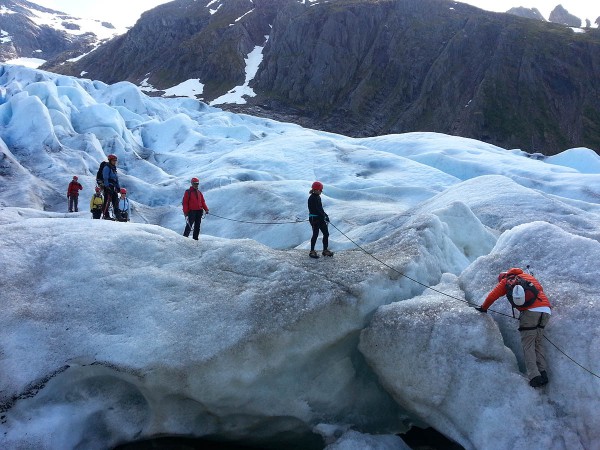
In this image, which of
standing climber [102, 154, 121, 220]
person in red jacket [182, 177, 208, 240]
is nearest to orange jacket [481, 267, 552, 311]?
person in red jacket [182, 177, 208, 240]

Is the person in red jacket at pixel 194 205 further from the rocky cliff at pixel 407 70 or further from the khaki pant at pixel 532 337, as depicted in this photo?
the rocky cliff at pixel 407 70

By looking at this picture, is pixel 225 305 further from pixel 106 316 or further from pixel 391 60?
pixel 391 60

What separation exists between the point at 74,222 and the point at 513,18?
93.1 m

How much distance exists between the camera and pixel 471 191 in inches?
656

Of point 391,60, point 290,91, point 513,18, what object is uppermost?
point 513,18

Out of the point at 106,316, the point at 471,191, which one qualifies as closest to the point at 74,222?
the point at 106,316

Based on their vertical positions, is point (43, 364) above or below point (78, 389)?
above

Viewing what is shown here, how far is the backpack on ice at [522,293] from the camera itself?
21.5 ft

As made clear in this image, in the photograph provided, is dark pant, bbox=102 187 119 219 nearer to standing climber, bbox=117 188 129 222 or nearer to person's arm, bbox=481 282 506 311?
standing climber, bbox=117 188 129 222

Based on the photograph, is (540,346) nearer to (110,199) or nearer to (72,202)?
(110,199)

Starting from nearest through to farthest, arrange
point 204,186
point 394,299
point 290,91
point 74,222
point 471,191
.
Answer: point 394,299
point 74,222
point 471,191
point 204,186
point 290,91

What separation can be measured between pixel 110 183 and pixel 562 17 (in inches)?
5830

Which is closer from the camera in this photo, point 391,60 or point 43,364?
point 43,364

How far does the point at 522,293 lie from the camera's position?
6.53 metres
